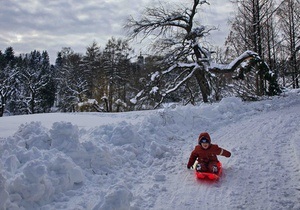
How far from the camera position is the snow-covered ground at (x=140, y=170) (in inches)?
148

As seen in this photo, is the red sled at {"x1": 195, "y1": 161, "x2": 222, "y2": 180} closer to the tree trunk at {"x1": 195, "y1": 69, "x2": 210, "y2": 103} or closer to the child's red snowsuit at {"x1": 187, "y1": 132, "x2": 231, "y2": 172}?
the child's red snowsuit at {"x1": 187, "y1": 132, "x2": 231, "y2": 172}

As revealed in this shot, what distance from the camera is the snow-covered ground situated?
377 centimetres

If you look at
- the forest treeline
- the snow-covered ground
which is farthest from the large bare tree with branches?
the snow-covered ground

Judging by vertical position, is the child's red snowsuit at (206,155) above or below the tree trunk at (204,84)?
below

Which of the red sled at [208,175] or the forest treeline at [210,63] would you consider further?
the forest treeline at [210,63]

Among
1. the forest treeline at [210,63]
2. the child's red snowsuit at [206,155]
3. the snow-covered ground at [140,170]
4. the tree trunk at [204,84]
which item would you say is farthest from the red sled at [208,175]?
the tree trunk at [204,84]

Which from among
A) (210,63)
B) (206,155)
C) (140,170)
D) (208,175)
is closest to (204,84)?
(210,63)

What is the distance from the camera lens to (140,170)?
17.5ft

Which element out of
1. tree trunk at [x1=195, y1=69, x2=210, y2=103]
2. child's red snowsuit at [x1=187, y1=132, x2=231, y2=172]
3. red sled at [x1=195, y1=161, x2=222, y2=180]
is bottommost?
red sled at [x1=195, y1=161, x2=222, y2=180]

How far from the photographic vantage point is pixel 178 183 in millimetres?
4703

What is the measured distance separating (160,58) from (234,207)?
1486 cm

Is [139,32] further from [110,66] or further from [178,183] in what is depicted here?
[110,66]

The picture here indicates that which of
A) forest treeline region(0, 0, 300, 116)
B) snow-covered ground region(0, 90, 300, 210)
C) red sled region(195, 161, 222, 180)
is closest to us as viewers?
snow-covered ground region(0, 90, 300, 210)

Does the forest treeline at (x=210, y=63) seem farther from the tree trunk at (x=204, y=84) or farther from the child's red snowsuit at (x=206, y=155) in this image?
the child's red snowsuit at (x=206, y=155)
